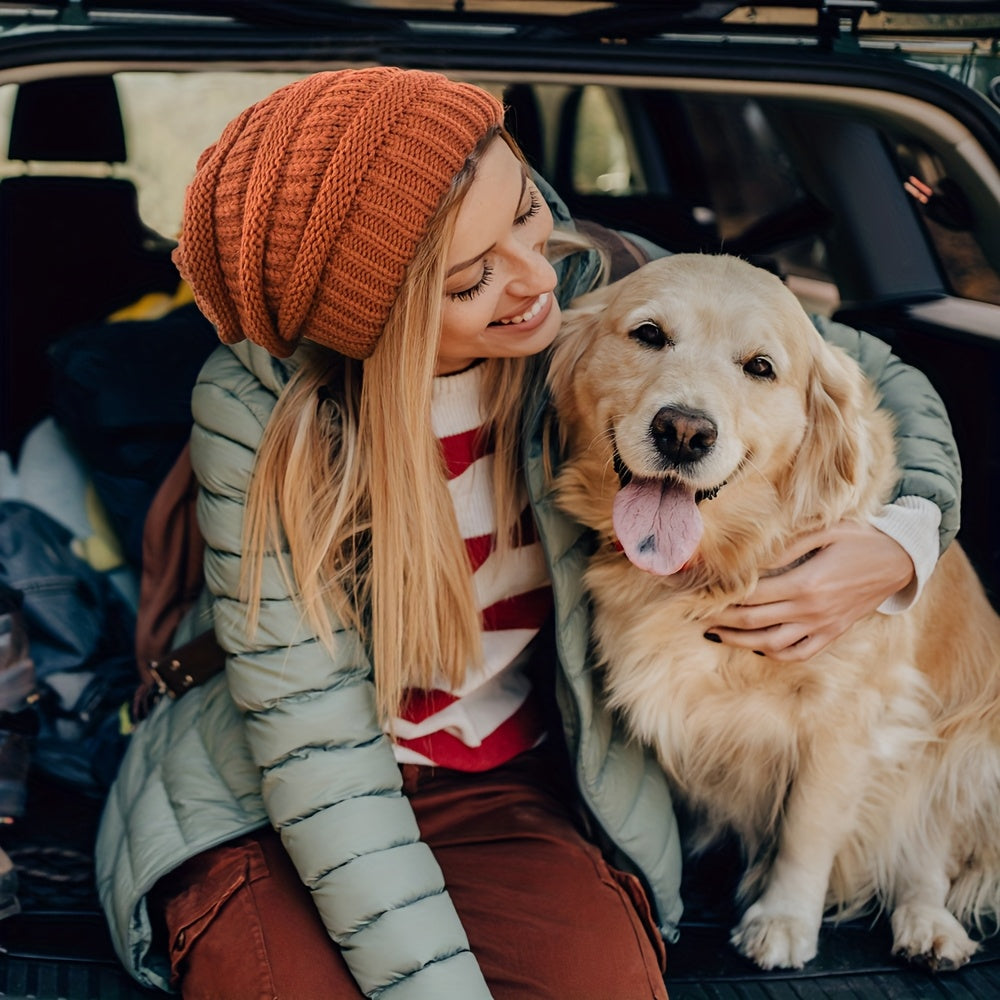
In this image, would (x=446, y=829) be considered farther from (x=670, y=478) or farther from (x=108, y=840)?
(x=670, y=478)

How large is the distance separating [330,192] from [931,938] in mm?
1440

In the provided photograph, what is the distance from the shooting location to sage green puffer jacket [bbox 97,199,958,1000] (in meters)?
1.46

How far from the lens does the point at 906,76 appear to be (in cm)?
186

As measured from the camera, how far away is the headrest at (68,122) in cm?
206

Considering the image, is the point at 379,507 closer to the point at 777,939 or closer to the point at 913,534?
the point at 913,534

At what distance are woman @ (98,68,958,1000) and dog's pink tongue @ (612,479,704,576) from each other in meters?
0.13

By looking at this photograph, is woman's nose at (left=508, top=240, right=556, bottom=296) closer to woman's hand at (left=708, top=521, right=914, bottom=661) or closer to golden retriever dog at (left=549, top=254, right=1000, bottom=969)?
golden retriever dog at (left=549, top=254, right=1000, bottom=969)

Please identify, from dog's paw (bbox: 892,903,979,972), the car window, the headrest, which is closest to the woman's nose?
the car window

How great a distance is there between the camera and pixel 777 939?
174 cm

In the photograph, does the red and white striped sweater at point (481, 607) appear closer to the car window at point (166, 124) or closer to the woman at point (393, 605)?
the woman at point (393, 605)

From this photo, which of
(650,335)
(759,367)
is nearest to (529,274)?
(650,335)

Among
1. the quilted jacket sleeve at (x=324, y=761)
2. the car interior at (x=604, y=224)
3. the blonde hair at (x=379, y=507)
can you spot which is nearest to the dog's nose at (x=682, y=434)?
the blonde hair at (x=379, y=507)

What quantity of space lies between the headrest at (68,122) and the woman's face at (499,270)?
3.15 ft

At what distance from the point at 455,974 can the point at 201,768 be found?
20.2 inches
